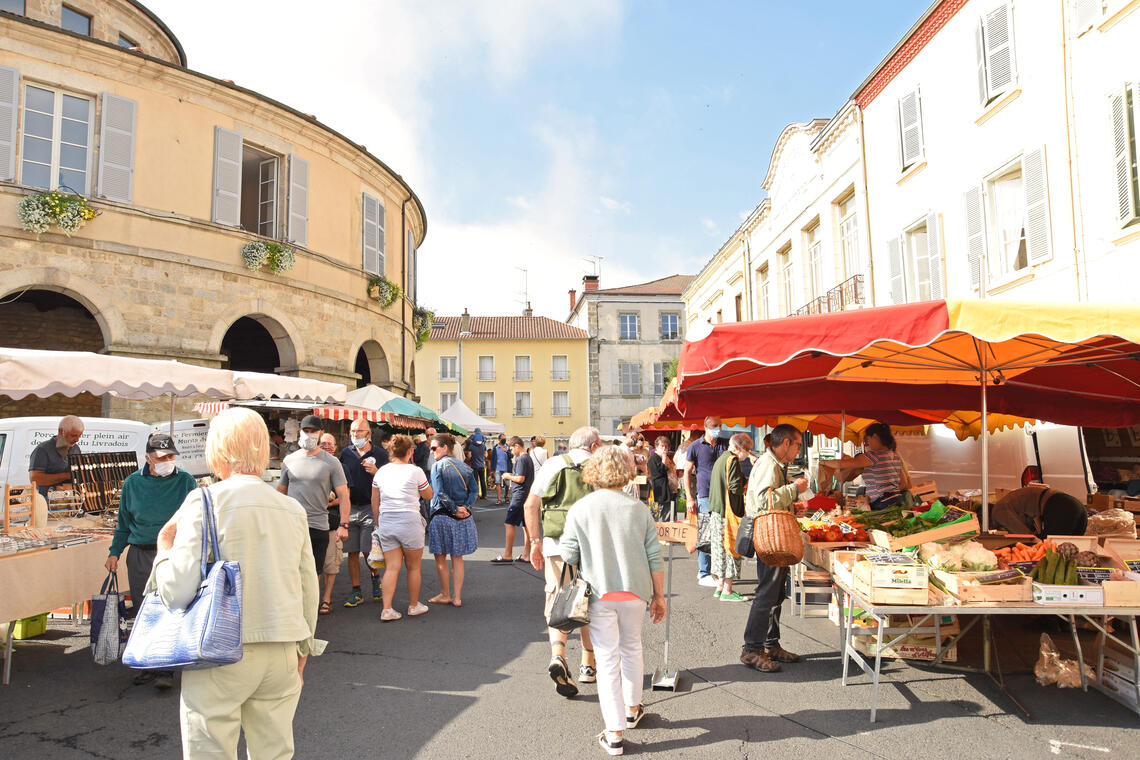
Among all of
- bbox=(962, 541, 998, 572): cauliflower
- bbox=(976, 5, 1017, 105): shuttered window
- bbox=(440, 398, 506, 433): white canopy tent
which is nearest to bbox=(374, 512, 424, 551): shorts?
bbox=(962, 541, 998, 572): cauliflower

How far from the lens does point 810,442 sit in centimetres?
1970

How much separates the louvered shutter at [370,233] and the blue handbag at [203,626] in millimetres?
16248

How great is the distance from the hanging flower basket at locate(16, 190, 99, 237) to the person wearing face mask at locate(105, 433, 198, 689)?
31.6ft

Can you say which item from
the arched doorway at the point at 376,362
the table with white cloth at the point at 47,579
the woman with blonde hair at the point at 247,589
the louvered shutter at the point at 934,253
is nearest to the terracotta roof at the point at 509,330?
the arched doorway at the point at 376,362

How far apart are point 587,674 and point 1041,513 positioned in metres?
4.14

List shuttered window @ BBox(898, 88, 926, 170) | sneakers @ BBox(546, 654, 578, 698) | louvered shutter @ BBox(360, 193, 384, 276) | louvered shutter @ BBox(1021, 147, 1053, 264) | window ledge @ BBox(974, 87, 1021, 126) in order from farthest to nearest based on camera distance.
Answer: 1. louvered shutter @ BBox(360, 193, 384, 276)
2. shuttered window @ BBox(898, 88, 926, 170)
3. window ledge @ BBox(974, 87, 1021, 126)
4. louvered shutter @ BBox(1021, 147, 1053, 264)
5. sneakers @ BBox(546, 654, 578, 698)

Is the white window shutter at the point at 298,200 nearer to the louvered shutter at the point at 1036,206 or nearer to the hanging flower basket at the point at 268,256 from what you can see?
the hanging flower basket at the point at 268,256

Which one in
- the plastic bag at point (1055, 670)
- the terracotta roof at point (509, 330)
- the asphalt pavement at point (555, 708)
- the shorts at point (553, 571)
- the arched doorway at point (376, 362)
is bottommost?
the asphalt pavement at point (555, 708)

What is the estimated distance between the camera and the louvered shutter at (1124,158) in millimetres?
8953

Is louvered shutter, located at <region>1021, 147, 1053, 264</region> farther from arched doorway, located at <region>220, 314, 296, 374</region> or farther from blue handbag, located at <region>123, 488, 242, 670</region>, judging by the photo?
arched doorway, located at <region>220, 314, 296, 374</region>

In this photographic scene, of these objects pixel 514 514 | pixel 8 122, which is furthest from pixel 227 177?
pixel 514 514

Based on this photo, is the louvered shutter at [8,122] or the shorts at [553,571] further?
the louvered shutter at [8,122]

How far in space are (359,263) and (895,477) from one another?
543 inches

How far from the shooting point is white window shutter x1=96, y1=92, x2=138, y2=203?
512 inches
